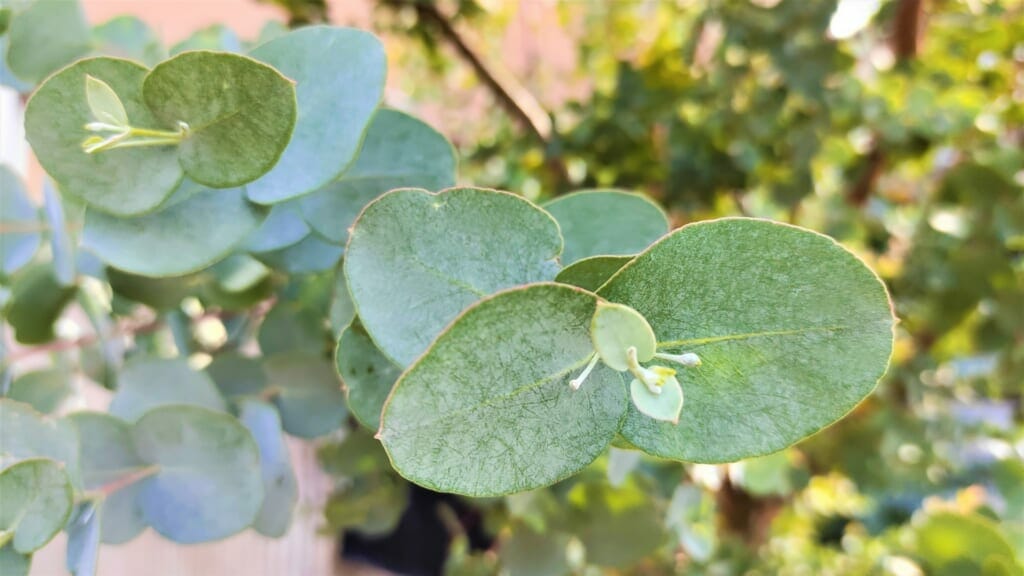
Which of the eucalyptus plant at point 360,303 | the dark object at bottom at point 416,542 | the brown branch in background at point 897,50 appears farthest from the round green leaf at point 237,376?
the dark object at bottom at point 416,542

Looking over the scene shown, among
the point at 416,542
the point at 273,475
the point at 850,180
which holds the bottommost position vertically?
the point at 416,542

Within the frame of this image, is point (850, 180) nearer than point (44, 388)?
No

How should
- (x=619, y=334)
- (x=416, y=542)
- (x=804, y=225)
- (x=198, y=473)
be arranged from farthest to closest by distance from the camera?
(x=416, y=542) → (x=804, y=225) → (x=198, y=473) → (x=619, y=334)

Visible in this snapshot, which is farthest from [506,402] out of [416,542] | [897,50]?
[416,542]

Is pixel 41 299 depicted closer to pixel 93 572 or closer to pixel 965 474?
pixel 93 572

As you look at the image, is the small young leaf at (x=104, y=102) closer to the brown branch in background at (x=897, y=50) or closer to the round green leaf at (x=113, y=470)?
the round green leaf at (x=113, y=470)

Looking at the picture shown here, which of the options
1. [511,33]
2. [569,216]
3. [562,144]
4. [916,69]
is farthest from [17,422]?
[511,33]

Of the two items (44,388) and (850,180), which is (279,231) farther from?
(850,180)
